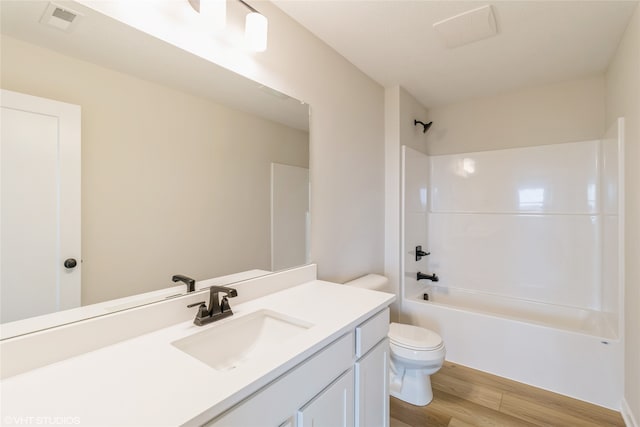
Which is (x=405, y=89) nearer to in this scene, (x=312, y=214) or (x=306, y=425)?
(x=312, y=214)

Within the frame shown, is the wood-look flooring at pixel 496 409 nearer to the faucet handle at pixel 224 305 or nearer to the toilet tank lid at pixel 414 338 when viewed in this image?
the toilet tank lid at pixel 414 338

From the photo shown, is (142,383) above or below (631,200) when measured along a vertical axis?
below

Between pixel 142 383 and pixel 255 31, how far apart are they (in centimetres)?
141

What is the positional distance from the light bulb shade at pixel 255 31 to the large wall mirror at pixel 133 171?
164 millimetres

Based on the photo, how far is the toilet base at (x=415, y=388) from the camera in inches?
75.7

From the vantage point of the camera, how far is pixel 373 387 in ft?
4.33

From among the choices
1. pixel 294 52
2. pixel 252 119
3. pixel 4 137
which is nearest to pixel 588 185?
pixel 294 52

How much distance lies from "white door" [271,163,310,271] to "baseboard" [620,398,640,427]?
204 centimetres

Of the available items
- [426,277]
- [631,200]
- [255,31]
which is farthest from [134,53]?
[426,277]

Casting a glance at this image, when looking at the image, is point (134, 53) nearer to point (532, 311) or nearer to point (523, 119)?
point (523, 119)

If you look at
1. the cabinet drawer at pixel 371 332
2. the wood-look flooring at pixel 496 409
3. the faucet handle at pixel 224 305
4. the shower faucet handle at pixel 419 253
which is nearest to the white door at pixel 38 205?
the faucet handle at pixel 224 305

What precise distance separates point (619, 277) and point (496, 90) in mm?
1803

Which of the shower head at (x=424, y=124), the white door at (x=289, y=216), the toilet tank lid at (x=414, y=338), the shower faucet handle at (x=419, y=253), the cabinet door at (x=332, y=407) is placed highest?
the shower head at (x=424, y=124)

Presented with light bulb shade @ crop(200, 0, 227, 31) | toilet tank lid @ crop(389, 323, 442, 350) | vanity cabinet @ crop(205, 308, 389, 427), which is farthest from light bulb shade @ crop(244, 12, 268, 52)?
toilet tank lid @ crop(389, 323, 442, 350)
